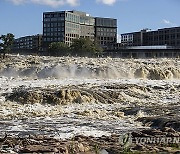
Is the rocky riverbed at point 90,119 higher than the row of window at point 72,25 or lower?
lower

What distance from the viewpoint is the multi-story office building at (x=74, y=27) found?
125438 millimetres

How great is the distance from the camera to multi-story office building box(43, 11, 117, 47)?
125438 mm

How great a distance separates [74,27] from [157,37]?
25252mm

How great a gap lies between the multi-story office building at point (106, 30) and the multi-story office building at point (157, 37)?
629cm

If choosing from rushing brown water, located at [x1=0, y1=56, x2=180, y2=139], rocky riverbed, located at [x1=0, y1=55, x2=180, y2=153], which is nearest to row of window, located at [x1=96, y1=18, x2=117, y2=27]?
rushing brown water, located at [x1=0, y1=56, x2=180, y2=139]

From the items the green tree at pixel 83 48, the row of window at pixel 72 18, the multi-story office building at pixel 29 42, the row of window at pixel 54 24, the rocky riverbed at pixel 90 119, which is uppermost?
the row of window at pixel 72 18

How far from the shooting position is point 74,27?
5202 inches

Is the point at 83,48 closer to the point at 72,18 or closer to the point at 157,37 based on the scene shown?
the point at 72,18

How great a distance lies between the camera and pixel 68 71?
4603 cm

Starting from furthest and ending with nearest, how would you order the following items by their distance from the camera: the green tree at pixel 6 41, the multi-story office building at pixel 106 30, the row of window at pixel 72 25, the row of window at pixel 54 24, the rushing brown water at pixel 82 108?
the multi-story office building at pixel 106 30 → the row of window at pixel 72 25 → the row of window at pixel 54 24 → the green tree at pixel 6 41 → the rushing brown water at pixel 82 108

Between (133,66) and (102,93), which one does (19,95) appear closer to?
(102,93)

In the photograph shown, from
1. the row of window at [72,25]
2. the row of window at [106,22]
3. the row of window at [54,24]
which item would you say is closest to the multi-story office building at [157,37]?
the row of window at [106,22]

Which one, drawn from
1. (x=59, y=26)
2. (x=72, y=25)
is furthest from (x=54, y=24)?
(x=72, y=25)

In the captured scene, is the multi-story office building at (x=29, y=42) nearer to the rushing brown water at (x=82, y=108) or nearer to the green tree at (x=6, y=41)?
the green tree at (x=6, y=41)
